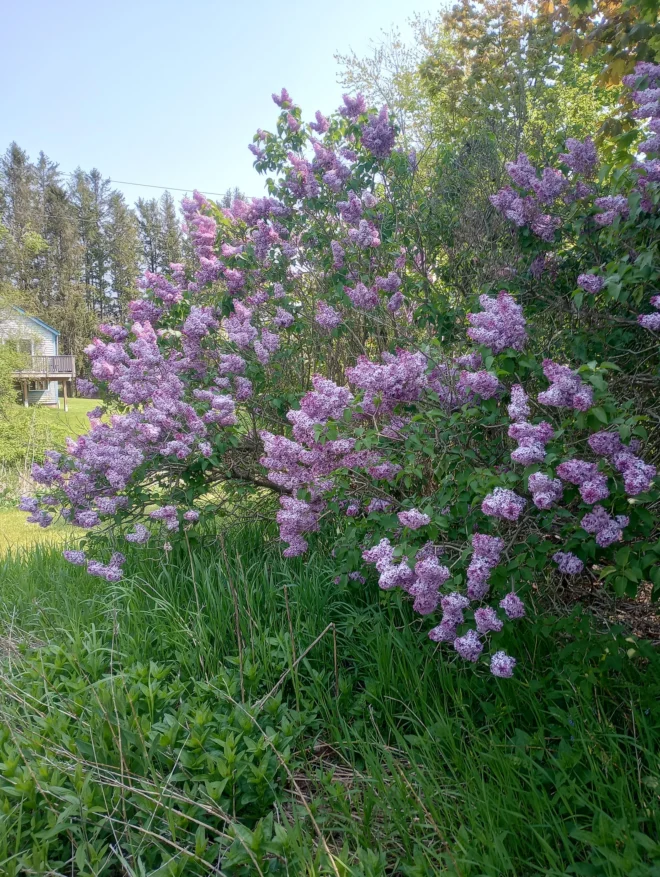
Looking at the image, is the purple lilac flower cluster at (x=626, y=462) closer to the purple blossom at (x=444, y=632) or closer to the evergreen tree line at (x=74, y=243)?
the purple blossom at (x=444, y=632)

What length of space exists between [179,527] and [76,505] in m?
0.70

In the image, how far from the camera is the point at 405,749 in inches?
83.2

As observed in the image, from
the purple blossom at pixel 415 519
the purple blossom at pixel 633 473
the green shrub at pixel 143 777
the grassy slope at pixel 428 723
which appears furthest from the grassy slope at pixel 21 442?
the purple blossom at pixel 633 473

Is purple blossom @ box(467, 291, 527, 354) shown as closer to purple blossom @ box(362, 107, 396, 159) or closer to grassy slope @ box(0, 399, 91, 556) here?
purple blossom @ box(362, 107, 396, 159)

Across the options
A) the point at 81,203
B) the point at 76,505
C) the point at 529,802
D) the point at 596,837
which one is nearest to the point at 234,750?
the point at 529,802

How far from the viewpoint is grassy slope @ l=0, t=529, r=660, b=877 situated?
1716 mm

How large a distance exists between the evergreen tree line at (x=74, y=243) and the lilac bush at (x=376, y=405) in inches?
1242

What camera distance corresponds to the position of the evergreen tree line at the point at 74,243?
38094 millimetres

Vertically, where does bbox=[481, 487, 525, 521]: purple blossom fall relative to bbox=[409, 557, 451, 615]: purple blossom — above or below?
above

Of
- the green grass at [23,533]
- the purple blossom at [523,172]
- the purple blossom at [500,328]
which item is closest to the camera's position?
the purple blossom at [500,328]

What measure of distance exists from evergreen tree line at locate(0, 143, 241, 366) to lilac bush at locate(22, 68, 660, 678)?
31547 millimetres

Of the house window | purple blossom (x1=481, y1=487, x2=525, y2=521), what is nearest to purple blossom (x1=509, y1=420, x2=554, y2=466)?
purple blossom (x1=481, y1=487, x2=525, y2=521)

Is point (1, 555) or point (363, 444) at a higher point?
point (363, 444)

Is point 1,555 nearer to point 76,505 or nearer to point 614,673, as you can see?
point 76,505
